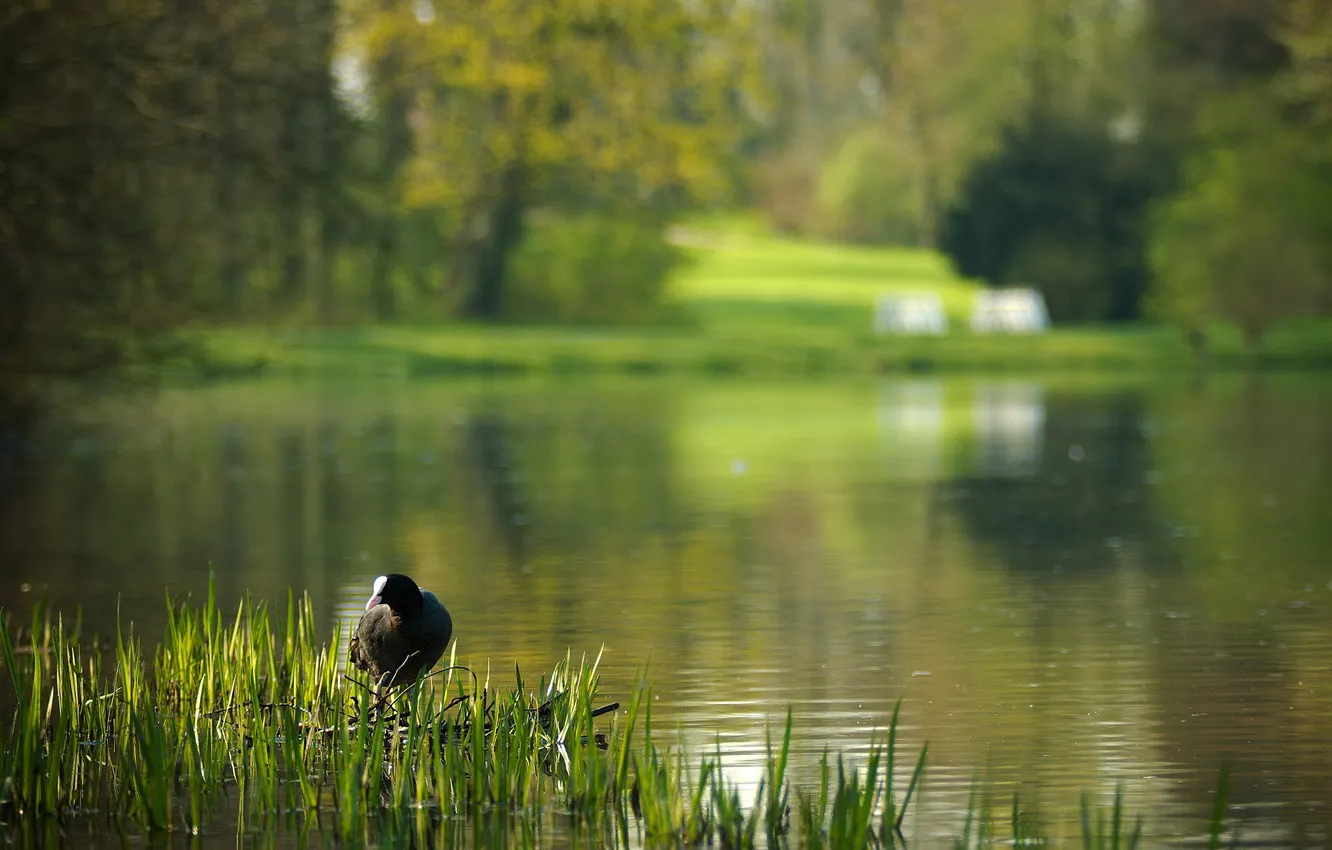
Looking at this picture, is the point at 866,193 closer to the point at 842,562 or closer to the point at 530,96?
the point at 530,96

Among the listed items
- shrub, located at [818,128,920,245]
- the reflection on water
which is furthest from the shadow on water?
shrub, located at [818,128,920,245]

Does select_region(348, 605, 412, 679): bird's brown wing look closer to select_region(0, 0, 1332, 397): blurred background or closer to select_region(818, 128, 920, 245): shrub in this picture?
select_region(0, 0, 1332, 397): blurred background

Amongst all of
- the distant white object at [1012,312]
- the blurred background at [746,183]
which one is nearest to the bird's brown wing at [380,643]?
the blurred background at [746,183]

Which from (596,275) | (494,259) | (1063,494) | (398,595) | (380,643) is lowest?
(1063,494)

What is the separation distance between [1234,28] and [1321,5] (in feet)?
41.2

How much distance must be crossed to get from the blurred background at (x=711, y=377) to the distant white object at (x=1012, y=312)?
122 mm

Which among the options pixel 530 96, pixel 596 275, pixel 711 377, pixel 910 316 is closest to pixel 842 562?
pixel 711 377

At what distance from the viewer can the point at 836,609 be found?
1498cm

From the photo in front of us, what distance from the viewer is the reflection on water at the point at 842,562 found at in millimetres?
10336

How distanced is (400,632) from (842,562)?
27.1 ft

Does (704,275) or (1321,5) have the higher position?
(1321,5)

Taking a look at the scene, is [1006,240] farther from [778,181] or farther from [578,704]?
[578,704]

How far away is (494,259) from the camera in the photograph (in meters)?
64.8

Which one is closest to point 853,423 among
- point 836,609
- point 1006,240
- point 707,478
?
point 707,478
